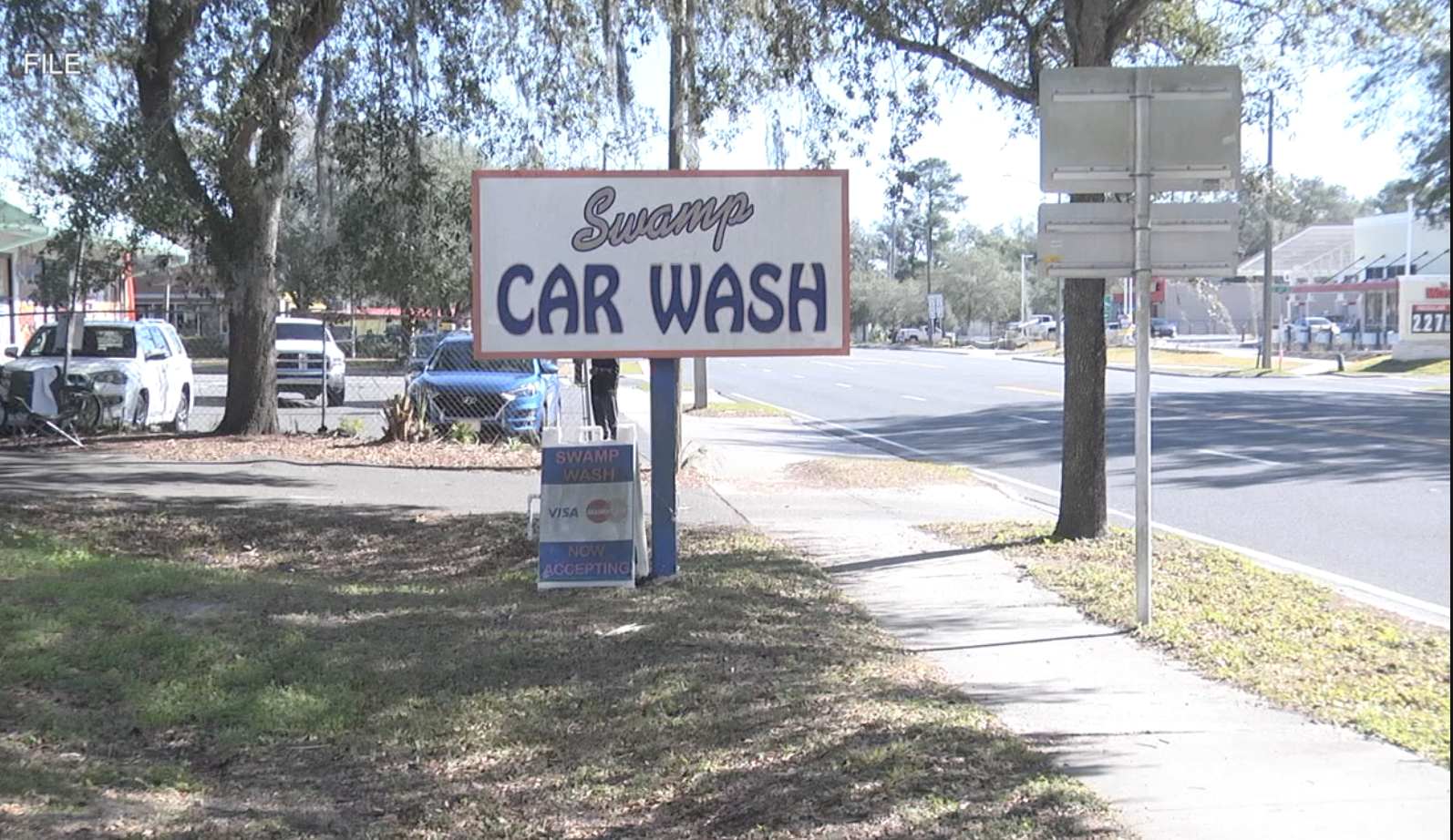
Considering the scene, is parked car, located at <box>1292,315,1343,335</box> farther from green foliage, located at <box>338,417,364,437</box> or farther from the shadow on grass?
the shadow on grass

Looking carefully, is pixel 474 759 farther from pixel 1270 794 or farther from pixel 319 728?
pixel 1270 794

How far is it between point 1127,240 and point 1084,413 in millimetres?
2601

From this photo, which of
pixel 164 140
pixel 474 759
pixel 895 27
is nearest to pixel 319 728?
pixel 474 759

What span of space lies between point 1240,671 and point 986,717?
5.11ft

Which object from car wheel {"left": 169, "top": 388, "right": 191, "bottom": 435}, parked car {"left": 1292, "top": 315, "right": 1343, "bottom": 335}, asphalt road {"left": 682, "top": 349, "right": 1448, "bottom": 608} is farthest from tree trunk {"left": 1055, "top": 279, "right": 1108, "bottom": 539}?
parked car {"left": 1292, "top": 315, "right": 1343, "bottom": 335}

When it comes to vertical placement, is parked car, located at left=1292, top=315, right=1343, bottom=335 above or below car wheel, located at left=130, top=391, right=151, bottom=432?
above

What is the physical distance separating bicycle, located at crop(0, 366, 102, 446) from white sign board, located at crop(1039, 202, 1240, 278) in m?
11.7

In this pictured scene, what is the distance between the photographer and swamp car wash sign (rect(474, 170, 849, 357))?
8.44m

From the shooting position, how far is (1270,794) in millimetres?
4840

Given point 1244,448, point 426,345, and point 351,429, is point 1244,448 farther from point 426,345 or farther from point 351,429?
point 426,345

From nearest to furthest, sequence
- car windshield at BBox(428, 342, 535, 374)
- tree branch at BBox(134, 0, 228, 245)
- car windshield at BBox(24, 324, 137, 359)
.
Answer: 1. tree branch at BBox(134, 0, 228, 245)
2. car windshield at BBox(24, 324, 137, 359)
3. car windshield at BBox(428, 342, 535, 374)

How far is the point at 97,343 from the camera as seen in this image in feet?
57.7

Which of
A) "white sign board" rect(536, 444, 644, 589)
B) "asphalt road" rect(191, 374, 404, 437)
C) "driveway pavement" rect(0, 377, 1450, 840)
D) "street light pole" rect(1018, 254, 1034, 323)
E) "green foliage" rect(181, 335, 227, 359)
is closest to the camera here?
"driveway pavement" rect(0, 377, 1450, 840)

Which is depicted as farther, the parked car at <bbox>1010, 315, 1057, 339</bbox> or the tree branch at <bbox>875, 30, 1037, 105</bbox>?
the parked car at <bbox>1010, 315, 1057, 339</bbox>
